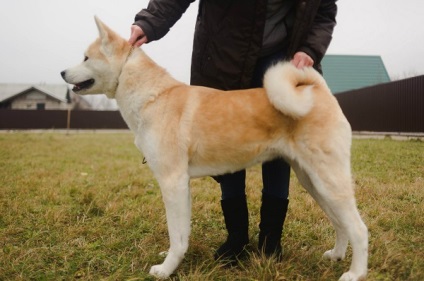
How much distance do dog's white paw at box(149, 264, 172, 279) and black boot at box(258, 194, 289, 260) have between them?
74cm

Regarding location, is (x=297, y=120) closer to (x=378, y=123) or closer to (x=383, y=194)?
(x=383, y=194)

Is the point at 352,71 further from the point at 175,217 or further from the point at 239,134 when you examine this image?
the point at 175,217

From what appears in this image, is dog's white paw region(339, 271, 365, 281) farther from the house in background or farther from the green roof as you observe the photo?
the house in background

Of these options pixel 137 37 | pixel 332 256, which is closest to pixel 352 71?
pixel 332 256

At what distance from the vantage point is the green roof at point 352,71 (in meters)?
29.9

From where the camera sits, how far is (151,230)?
3.22m

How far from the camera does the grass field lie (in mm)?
2355

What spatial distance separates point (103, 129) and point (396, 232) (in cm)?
2948

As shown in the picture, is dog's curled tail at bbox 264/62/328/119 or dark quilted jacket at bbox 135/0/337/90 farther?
dark quilted jacket at bbox 135/0/337/90

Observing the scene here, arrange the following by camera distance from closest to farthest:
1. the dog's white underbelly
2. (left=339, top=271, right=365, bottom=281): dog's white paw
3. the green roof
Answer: (left=339, top=271, right=365, bottom=281): dog's white paw, the dog's white underbelly, the green roof

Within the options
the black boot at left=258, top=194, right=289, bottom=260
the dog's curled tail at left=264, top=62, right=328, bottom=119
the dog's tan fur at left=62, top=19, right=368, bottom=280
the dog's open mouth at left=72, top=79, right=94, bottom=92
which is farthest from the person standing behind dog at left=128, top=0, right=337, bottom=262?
the dog's open mouth at left=72, top=79, right=94, bottom=92

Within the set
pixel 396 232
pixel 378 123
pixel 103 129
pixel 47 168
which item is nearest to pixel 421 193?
pixel 396 232

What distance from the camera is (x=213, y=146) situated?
2.38 meters

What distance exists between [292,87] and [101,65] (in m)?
1.41
